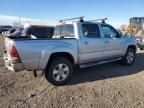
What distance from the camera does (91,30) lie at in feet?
24.2

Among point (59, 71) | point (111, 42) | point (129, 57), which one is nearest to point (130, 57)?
point (129, 57)

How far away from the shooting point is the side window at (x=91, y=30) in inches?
279

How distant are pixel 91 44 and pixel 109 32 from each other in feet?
4.44

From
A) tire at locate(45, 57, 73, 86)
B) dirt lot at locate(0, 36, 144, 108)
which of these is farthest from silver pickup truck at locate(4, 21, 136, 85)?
dirt lot at locate(0, 36, 144, 108)

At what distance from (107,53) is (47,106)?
3.70 m

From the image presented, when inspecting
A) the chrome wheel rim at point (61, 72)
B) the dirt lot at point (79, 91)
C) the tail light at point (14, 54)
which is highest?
the tail light at point (14, 54)

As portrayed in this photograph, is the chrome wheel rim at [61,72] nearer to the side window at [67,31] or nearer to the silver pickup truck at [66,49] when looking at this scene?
the silver pickup truck at [66,49]

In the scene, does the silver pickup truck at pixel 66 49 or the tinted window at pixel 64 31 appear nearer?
the silver pickup truck at pixel 66 49

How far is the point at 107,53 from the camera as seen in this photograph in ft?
25.9

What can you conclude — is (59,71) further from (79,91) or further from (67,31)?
(67,31)

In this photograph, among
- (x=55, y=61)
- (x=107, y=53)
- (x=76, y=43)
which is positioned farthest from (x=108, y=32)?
(x=55, y=61)

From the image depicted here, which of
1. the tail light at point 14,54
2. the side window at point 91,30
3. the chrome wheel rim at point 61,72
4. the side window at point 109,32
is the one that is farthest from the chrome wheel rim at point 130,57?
the tail light at point 14,54

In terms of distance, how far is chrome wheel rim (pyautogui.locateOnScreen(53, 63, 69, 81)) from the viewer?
630cm

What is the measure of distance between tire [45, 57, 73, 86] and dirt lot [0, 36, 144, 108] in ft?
0.66
